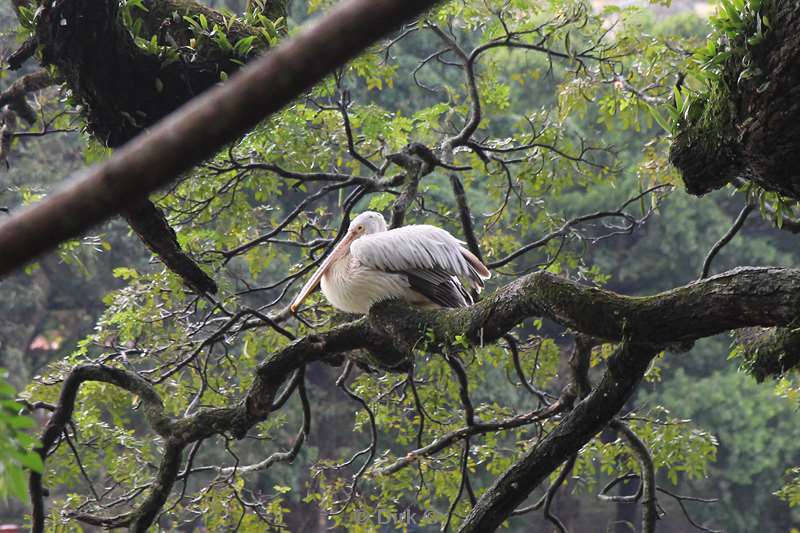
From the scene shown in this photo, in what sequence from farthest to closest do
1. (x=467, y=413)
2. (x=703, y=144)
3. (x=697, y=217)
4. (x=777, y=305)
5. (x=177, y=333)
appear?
(x=697, y=217) < (x=177, y=333) < (x=467, y=413) < (x=703, y=144) < (x=777, y=305)

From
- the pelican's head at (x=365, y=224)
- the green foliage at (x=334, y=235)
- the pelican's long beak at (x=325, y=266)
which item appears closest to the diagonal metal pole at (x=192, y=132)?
the green foliage at (x=334, y=235)

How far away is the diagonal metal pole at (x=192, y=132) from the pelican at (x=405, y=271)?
286cm

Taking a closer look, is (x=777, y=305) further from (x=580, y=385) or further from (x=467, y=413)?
(x=467, y=413)

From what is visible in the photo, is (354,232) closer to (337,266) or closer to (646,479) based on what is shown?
(337,266)

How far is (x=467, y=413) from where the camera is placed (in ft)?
12.4

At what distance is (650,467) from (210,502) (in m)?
2.72

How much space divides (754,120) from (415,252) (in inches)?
74.9

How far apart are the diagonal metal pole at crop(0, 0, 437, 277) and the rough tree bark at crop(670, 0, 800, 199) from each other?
61.3 inches

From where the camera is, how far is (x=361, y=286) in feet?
12.4

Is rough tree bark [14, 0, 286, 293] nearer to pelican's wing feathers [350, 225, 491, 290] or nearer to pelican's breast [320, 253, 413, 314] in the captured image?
pelican's breast [320, 253, 413, 314]

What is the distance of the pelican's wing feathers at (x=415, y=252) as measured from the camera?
3.80 m

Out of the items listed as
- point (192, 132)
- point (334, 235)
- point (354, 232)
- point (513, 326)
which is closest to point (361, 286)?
point (354, 232)

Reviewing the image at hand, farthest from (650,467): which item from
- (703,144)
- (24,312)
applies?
(24,312)

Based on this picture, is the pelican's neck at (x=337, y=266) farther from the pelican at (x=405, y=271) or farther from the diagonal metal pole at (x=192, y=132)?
the diagonal metal pole at (x=192, y=132)
